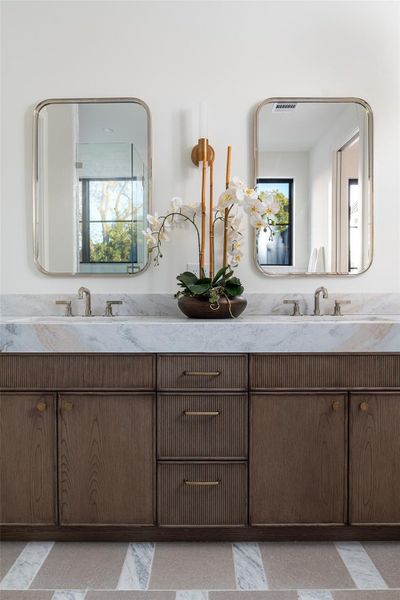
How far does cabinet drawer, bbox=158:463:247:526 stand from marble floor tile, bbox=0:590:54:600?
440 millimetres

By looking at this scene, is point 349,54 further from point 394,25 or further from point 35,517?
point 35,517

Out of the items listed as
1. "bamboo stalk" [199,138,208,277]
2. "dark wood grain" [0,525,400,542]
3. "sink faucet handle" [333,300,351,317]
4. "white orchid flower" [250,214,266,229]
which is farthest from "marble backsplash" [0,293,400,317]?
"dark wood grain" [0,525,400,542]

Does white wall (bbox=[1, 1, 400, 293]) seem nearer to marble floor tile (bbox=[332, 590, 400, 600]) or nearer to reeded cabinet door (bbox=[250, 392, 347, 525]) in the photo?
reeded cabinet door (bbox=[250, 392, 347, 525])

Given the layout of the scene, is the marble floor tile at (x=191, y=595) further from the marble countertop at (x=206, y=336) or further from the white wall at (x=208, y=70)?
the white wall at (x=208, y=70)

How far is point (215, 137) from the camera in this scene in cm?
230

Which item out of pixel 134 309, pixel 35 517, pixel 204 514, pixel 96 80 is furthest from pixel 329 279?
pixel 35 517

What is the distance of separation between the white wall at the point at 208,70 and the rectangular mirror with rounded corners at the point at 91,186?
2.7 inches

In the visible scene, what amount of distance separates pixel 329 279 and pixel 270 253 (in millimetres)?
312

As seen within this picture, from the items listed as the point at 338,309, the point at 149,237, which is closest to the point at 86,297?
the point at 149,237

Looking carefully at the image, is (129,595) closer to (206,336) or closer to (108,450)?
(108,450)

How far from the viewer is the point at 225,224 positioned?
2.17 meters

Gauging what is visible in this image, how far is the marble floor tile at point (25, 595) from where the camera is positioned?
1.50m

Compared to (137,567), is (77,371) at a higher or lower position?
higher

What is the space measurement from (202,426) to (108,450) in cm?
36
